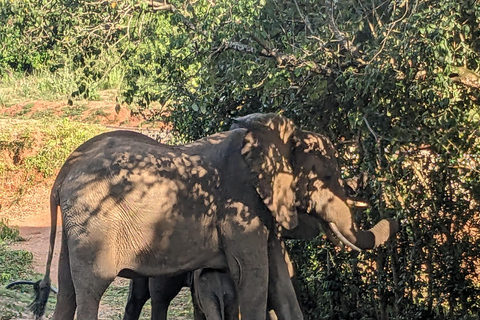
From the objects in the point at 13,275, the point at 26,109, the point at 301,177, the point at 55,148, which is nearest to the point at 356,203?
the point at 301,177

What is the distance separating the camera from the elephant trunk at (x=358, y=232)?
23.1 feet

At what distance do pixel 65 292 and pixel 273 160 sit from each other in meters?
1.84

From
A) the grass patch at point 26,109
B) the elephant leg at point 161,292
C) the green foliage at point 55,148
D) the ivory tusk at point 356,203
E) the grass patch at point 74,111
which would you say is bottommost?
the grass patch at point 74,111

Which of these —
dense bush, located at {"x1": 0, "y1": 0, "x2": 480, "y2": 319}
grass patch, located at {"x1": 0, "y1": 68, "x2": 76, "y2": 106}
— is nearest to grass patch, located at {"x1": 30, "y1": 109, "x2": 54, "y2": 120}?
grass patch, located at {"x1": 0, "y1": 68, "x2": 76, "y2": 106}

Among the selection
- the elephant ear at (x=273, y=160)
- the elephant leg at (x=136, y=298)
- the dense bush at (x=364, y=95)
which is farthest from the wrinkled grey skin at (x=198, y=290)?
the dense bush at (x=364, y=95)

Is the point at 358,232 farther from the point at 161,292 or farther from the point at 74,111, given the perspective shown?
the point at 74,111

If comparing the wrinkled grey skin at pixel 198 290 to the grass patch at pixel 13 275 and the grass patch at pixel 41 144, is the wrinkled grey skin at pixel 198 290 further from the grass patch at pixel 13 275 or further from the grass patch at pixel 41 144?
the grass patch at pixel 41 144

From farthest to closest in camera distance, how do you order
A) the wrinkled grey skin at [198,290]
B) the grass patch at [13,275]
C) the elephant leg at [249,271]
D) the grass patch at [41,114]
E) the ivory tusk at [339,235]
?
the grass patch at [41,114], the grass patch at [13,275], the ivory tusk at [339,235], the wrinkled grey skin at [198,290], the elephant leg at [249,271]

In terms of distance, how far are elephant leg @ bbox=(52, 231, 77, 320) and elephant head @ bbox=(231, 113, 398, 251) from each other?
155 cm

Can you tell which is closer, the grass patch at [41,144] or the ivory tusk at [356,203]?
the ivory tusk at [356,203]

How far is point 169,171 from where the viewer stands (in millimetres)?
6598

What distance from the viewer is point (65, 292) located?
6773 millimetres

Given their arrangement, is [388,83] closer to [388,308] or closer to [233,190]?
[233,190]

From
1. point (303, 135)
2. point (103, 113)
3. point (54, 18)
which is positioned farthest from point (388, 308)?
point (103, 113)
